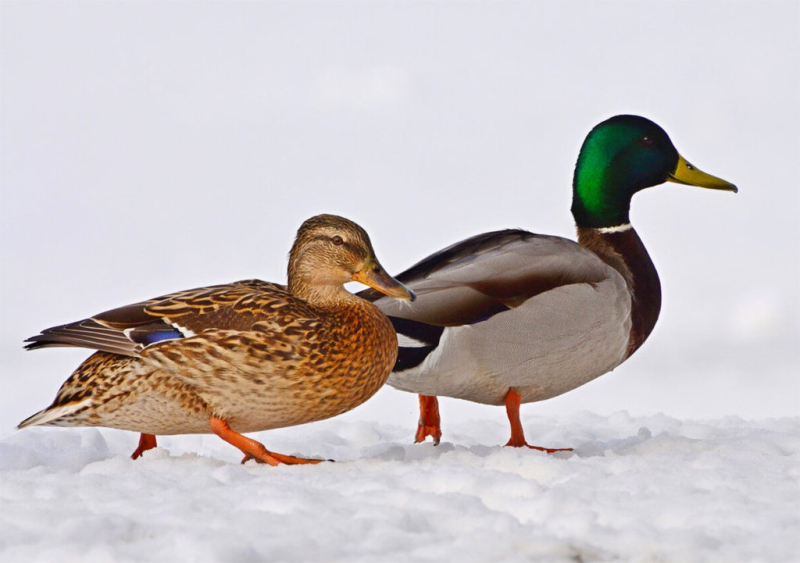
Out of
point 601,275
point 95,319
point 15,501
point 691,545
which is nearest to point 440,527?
point 691,545

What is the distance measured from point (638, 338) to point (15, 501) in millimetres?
3175

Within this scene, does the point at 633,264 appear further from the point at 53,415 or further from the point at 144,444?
the point at 53,415

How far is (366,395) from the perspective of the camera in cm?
469

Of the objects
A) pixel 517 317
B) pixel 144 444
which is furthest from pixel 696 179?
pixel 144 444

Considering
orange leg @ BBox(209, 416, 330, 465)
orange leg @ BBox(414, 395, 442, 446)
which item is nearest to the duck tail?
orange leg @ BBox(209, 416, 330, 465)

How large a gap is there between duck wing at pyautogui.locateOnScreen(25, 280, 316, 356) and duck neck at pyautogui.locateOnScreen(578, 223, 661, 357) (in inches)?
77.9

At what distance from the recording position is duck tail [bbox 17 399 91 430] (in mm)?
4652

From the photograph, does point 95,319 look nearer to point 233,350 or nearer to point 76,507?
point 233,350

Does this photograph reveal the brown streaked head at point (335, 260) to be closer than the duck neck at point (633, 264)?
Yes

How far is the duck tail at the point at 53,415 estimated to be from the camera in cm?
465

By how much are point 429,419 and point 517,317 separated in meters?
0.89

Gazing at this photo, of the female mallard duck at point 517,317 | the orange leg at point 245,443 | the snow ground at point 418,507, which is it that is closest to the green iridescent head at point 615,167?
the female mallard duck at point 517,317

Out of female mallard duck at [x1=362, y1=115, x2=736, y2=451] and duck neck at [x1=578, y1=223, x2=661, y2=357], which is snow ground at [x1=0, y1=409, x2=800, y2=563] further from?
duck neck at [x1=578, y1=223, x2=661, y2=357]

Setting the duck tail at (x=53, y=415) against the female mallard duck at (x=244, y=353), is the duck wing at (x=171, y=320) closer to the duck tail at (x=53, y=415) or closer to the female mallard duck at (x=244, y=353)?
the female mallard duck at (x=244, y=353)
